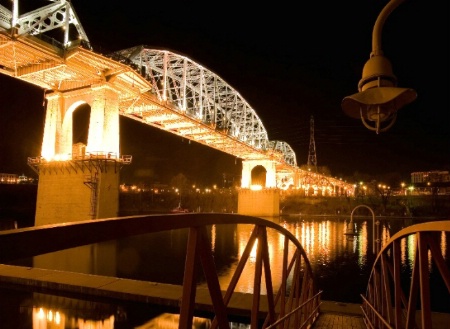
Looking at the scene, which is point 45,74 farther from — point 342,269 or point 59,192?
point 342,269

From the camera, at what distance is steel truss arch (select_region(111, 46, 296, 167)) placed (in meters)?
49.1

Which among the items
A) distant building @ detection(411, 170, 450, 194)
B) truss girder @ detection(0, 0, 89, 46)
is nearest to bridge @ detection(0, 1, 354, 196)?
truss girder @ detection(0, 0, 89, 46)

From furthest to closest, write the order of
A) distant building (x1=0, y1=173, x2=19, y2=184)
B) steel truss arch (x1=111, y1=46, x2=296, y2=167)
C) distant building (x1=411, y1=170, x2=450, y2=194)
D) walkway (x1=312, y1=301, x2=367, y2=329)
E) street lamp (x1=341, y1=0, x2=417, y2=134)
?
distant building (x1=411, y1=170, x2=450, y2=194)
distant building (x1=0, y1=173, x2=19, y2=184)
steel truss arch (x1=111, y1=46, x2=296, y2=167)
walkway (x1=312, y1=301, x2=367, y2=329)
street lamp (x1=341, y1=0, x2=417, y2=134)

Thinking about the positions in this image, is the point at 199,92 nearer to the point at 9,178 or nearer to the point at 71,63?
the point at 71,63

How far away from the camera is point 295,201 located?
3637 inches

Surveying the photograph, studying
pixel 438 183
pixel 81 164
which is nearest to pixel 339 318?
pixel 81 164

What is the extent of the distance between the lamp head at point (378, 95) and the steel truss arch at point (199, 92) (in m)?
31.8

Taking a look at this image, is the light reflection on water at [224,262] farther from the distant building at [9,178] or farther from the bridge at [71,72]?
the distant building at [9,178]

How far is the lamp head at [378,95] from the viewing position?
13.6ft

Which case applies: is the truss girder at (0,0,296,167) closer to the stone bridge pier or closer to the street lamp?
the stone bridge pier

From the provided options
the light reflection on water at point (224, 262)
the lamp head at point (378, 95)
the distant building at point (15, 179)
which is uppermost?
the distant building at point (15, 179)

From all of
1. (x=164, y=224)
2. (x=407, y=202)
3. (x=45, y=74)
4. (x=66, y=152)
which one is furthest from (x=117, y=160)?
(x=407, y=202)

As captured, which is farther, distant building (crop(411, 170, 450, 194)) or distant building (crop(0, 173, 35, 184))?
distant building (crop(411, 170, 450, 194))

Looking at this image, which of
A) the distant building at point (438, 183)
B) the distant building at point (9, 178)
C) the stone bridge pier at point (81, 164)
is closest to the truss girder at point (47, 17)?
the stone bridge pier at point (81, 164)
